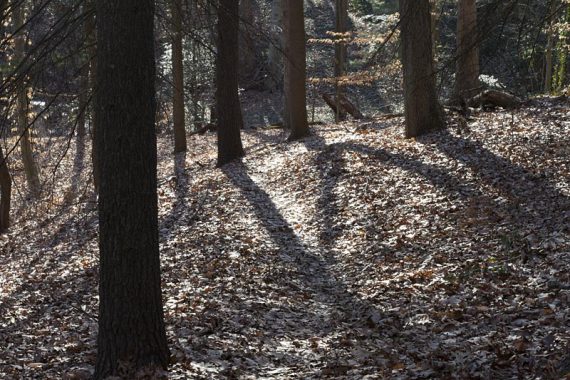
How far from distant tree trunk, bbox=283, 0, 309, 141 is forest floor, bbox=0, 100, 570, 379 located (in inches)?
113

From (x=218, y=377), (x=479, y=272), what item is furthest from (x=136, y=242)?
(x=479, y=272)

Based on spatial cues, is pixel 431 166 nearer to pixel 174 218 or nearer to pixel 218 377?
pixel 174 218

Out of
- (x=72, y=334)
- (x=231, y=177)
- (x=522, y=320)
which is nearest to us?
(x=522, y=320)

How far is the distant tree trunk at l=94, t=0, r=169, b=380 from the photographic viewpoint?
552cm

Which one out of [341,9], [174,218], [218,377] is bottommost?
[218,377]

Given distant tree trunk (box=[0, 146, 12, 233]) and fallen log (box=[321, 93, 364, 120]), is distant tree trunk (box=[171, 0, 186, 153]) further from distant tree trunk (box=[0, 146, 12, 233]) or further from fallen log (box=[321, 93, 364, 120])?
fallen log (box=[321, 93, 364, 120])

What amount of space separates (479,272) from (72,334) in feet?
15.4

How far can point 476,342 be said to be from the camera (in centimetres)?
611

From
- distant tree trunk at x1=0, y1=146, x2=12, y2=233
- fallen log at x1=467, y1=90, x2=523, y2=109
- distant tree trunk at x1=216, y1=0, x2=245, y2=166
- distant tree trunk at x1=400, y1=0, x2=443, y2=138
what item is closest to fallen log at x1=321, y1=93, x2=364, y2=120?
distant tree trunk at x1=216, y1=0, x2=245, y2=166

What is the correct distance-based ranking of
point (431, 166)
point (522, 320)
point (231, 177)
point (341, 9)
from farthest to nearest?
point (341, 9) < point (231, 177) < point (431, 166) < point (522, 320)

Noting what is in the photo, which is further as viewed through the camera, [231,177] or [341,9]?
[341,9]

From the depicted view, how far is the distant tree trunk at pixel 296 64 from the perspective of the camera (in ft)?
62.8

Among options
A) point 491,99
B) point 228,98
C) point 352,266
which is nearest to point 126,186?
point 352,266

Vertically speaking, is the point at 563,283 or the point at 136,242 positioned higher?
the point at 136,242
